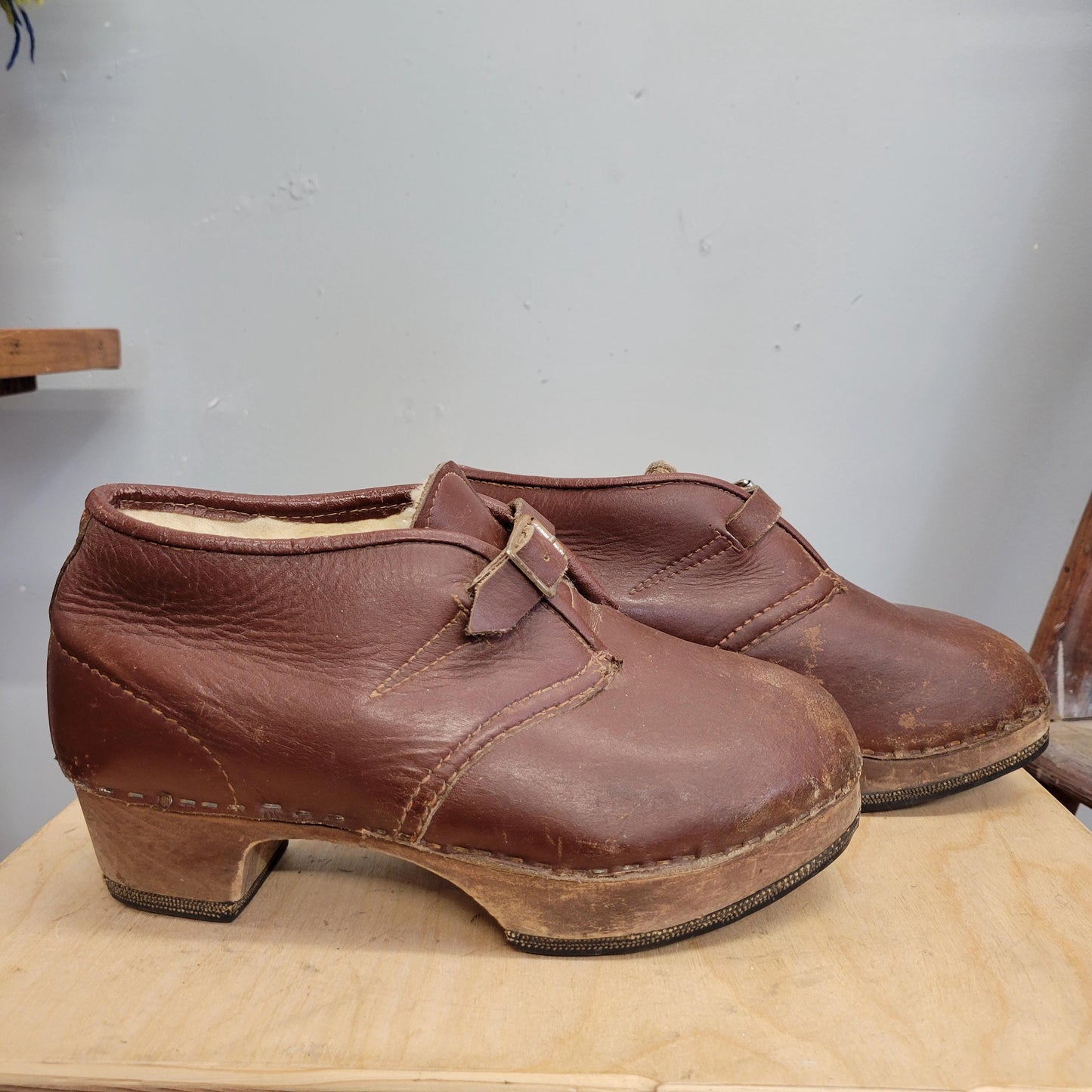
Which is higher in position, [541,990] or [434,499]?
[434,499]

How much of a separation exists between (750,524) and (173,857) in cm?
53

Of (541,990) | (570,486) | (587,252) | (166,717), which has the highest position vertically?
(587,252)

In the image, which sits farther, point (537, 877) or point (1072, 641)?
point (1072, 641)

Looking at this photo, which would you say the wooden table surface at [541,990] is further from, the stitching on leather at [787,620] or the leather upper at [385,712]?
the stitching on leather at [787,620]

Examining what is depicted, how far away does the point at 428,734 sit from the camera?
0.56 metres

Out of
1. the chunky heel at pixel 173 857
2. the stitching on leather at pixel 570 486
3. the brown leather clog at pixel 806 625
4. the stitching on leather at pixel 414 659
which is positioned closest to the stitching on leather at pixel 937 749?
the brown leather clog at pixel 806 625

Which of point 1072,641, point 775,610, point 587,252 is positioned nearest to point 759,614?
point 775,610

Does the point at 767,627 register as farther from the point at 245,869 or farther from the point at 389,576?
the point at 245,869

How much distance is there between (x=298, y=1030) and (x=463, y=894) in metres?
0.17

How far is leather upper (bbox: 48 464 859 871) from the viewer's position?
56 cm

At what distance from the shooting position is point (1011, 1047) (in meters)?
0.49

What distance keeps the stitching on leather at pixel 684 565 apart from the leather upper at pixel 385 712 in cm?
20

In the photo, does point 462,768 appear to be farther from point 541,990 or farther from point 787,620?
point 787,620

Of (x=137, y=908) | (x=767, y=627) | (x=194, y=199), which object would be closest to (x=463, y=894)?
(x=137, y=908)
